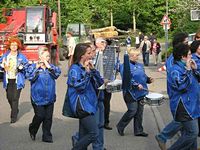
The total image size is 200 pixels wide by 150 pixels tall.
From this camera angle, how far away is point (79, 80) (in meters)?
6.32

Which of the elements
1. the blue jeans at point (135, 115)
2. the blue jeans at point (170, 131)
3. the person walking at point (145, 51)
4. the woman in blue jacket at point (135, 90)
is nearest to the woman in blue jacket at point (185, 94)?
the blue jeans at point (170, 131)

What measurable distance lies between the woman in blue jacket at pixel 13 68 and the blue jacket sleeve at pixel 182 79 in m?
4.51

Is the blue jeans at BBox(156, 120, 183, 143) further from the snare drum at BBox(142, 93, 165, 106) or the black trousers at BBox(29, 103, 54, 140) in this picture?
the black trousers at BBox(29, 103, 54, 140)

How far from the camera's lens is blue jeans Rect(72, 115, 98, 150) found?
641cm

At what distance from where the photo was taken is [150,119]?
418 inches

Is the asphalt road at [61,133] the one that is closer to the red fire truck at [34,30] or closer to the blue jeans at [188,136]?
the blue jeans at [188,136]

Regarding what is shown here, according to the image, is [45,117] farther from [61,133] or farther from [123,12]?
[123,12]

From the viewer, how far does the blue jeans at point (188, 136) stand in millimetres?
6340

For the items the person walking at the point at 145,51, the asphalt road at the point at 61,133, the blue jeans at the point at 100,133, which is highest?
the person walking at the point at 145,51

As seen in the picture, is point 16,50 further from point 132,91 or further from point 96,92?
point 96,92

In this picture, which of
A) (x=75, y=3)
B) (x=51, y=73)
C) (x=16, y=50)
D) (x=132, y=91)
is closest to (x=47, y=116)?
(x=51, y=73)

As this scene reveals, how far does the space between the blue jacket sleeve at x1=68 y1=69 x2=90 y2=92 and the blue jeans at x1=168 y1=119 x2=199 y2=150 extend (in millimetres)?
1341

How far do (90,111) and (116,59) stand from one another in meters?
2.18

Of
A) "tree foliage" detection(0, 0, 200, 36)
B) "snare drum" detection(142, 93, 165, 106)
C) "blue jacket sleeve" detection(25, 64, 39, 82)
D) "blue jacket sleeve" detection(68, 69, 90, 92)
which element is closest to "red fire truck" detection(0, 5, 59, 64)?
"blue jacket sleeve" detection(25, 64, 39, 82)
